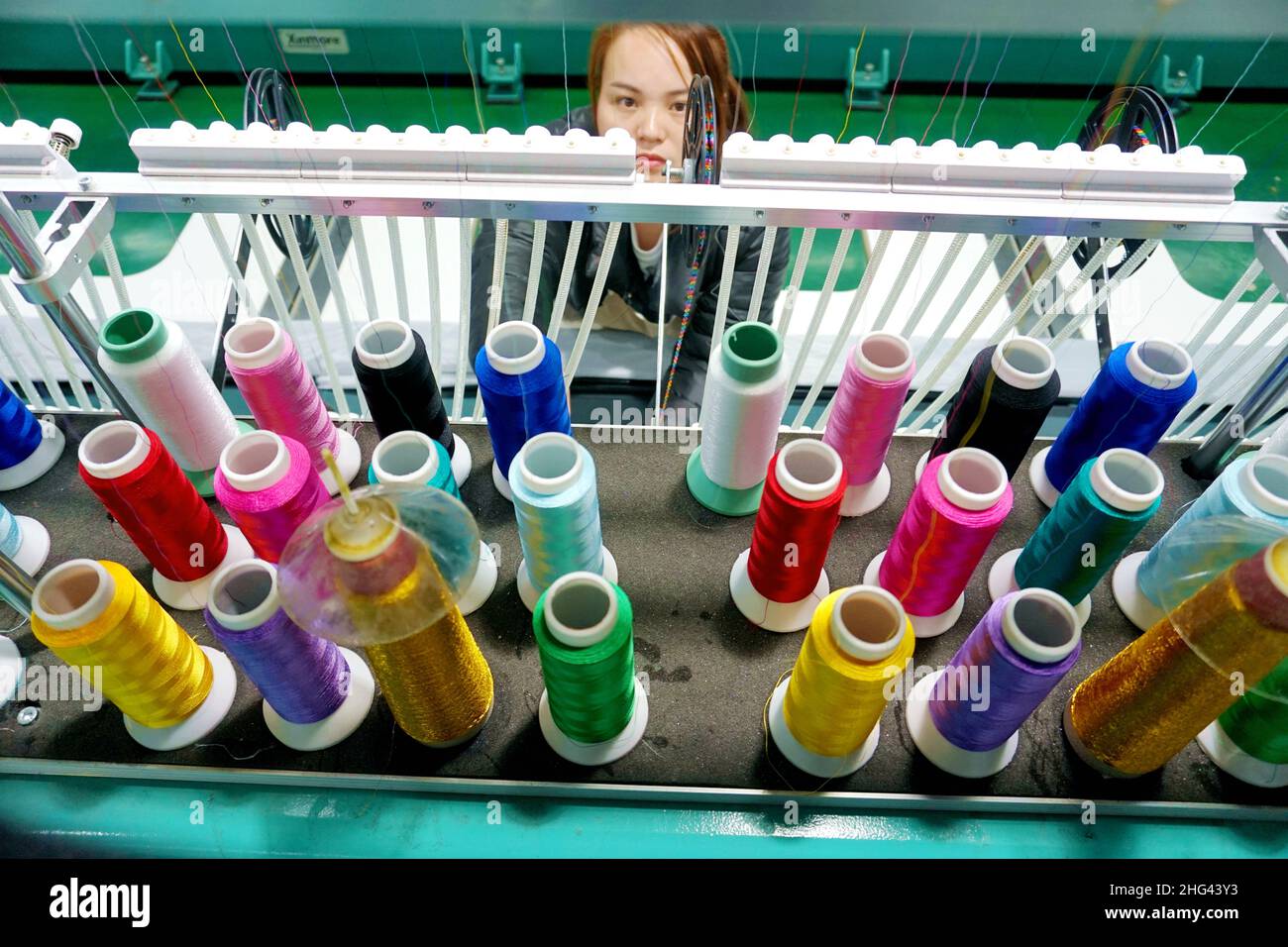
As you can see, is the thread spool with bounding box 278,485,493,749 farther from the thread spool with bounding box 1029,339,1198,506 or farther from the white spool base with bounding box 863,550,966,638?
the thread spool with bounding box 1029,339,1198,506

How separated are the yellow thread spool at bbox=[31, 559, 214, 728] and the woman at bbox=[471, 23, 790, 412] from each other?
3.41 ft

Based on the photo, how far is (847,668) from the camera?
785 millimetres

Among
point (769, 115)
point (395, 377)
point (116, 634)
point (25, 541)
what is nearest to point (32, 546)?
point (25, 541)

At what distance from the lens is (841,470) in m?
0.90

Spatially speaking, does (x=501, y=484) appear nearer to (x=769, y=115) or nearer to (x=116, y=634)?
(x=116, y=634)

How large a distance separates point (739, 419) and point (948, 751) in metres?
0.45

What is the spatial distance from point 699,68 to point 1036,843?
141 centimetres

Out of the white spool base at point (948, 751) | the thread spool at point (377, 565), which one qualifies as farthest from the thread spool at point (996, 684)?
the thread spool at point (377, 565)

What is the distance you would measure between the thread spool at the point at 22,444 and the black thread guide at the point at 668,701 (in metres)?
0.02

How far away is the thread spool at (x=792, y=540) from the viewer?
2.95 feet

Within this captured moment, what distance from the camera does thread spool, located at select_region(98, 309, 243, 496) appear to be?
99 centimetres

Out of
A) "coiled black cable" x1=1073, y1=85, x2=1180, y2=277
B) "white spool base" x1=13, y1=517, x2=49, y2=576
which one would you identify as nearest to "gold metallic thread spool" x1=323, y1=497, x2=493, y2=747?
"white spool base" x1=13, y1=517, x2=49, y2=576

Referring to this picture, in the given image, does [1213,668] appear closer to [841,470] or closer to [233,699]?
[841,470]

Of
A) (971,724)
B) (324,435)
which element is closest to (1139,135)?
(971,724)
